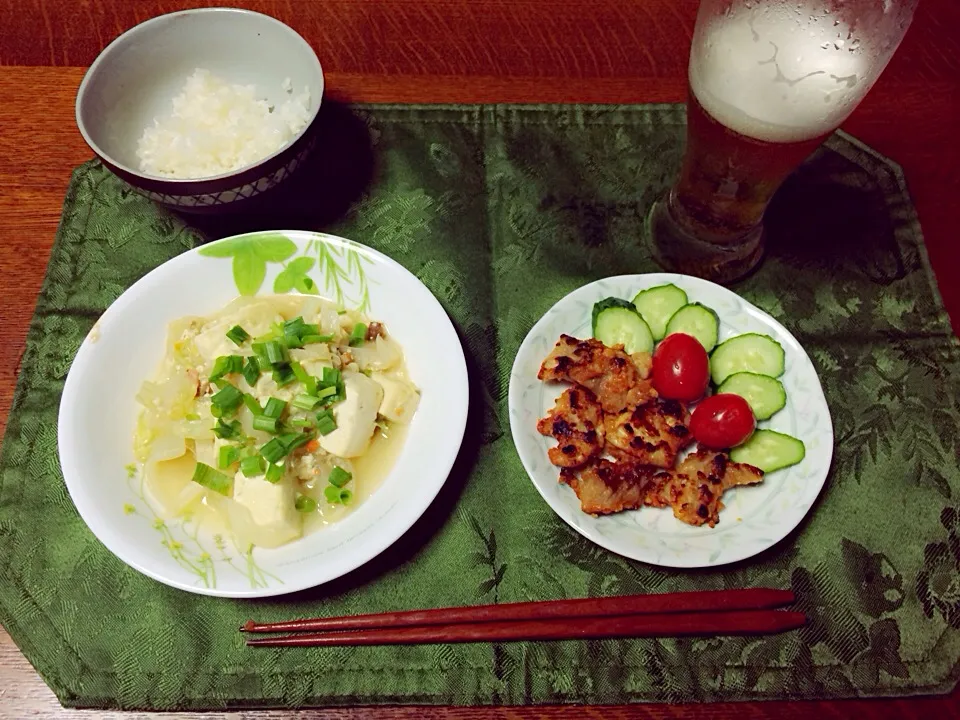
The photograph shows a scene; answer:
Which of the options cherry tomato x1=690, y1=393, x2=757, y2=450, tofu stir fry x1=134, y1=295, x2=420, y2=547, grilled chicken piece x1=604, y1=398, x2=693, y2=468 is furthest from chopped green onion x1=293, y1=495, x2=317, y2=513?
cherry tomato x1=690, y1=393, x2=757, y2=450

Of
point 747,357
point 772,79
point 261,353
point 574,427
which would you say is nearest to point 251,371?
point 261,353

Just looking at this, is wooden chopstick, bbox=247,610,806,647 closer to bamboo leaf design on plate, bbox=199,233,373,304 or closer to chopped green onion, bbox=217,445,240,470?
chopped green onion, bbox=217,445,240,470

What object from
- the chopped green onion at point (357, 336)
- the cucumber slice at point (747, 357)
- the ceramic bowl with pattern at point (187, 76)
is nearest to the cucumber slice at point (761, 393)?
the cucumber slice at point (747, 357)

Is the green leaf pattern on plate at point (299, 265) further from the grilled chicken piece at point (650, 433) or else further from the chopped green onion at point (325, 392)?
the grilled chicken piece at point (650, 433)

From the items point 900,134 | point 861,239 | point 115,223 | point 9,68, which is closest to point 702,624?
point 861,239

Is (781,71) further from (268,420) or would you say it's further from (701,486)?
(268,420)
